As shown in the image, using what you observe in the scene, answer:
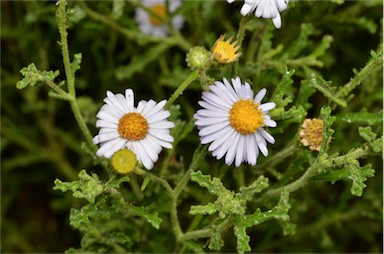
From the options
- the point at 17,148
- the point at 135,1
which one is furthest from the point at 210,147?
the point at 17,148

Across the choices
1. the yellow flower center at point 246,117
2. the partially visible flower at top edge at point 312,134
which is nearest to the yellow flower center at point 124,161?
the yellow flower center at point 246,117

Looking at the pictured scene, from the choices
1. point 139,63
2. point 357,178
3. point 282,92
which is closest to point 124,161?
point 282,92

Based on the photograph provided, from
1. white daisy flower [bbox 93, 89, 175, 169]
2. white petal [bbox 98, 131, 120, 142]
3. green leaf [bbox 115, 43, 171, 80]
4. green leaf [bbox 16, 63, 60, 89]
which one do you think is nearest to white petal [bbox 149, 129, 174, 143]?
white daisy flower [bbox 93, 89, 175, 169]

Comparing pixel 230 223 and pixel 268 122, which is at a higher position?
pixel 268 122

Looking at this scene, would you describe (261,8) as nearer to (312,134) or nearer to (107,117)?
(312,134)

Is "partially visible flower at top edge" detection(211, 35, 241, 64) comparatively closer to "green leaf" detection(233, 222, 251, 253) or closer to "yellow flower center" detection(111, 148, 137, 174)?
"yellow flower center" detection(111, 148, 137, 174)

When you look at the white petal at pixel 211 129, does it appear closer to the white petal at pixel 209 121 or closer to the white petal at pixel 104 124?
the white petal at pixel 209 121

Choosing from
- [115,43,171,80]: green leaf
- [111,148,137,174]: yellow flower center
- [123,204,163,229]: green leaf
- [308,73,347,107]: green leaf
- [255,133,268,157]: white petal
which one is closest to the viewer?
[111,148,137,174]: yellow flower center

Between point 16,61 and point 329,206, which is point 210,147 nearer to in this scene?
point 329,206
